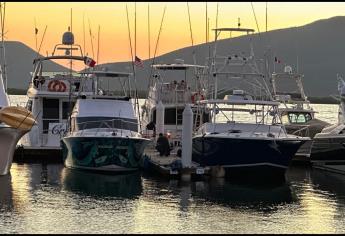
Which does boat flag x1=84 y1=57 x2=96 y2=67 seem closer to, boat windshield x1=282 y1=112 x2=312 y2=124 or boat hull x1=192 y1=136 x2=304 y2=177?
boat windshield x1=282 y1=112 x2=312 y2=124

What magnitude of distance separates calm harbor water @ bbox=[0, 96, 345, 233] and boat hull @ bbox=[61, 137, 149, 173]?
44 centimetres

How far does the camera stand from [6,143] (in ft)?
78.0

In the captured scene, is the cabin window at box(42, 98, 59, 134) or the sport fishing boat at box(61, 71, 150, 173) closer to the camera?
the sport fishing boat at box(61, 71, 150, 173)

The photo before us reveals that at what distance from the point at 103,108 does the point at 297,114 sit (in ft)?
33.6

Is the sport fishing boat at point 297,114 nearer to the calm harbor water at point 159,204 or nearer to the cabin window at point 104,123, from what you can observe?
the calm harbor water at point 159,204

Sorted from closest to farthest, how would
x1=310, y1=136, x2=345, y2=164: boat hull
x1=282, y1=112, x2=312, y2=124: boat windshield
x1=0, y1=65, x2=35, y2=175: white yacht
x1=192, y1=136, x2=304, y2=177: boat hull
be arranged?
x1=0, y1=65, x2=35, y2=175: white yacht, x1=192, y1=136, x2=304, y2=177: boat hull, x1=310, y1=136, x2=345, y2=164: boat hull, x1=282, y1=112, x2=312, y2=124: boat windshield

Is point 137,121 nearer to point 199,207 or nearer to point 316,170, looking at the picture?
point 316,170

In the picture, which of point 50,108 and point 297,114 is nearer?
point 50,108

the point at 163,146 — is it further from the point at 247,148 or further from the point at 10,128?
the point at 10,128

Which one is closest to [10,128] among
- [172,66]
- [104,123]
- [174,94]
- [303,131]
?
[104,123]

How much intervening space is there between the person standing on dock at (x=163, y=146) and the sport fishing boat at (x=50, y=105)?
368cm

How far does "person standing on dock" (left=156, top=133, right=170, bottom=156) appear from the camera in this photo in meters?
28.4

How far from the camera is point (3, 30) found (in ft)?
94.3

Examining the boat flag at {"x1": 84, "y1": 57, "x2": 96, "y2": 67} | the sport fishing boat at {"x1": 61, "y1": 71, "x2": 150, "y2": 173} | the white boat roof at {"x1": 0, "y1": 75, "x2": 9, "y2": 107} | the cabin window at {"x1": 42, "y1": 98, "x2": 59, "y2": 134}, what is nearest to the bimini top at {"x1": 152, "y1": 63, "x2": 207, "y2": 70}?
the boat flag at {"x1": 84, "y1": 57, "x2": 96, "y2": 67}
